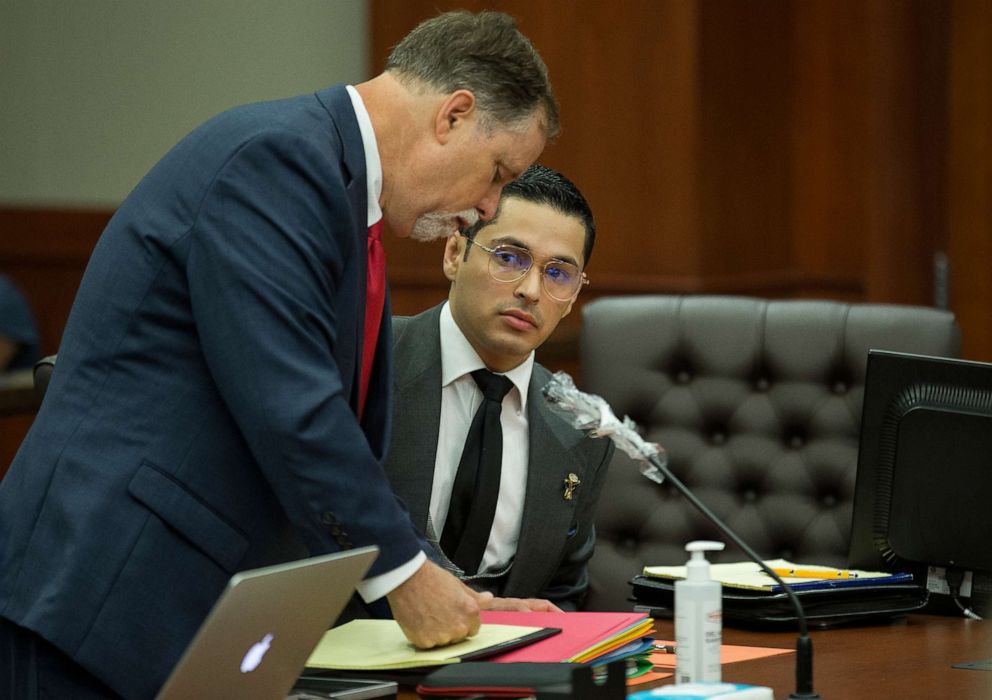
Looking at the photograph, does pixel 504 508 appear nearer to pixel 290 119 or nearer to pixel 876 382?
pixel 876 382

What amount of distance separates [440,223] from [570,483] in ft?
2.00

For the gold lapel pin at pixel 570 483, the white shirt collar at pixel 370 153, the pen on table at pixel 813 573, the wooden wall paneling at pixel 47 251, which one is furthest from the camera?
the wooden wall paneling at pixel 47 251

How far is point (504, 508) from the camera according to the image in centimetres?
226

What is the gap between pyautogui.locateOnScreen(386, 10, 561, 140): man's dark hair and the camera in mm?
1737

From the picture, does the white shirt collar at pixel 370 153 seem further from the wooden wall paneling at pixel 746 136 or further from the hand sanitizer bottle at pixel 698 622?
the wooden wall paneling at pixel 746 136


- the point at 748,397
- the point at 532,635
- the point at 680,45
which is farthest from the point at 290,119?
the point at 680,45

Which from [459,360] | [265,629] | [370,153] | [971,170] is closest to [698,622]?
[265,629]

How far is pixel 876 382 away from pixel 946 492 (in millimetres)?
200

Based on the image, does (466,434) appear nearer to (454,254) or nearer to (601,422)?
(454,254)

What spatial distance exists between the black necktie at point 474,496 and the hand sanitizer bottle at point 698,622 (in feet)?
2.51

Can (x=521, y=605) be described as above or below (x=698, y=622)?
below

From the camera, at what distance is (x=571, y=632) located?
1663mm

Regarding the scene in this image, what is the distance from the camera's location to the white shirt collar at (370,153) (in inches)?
67.0

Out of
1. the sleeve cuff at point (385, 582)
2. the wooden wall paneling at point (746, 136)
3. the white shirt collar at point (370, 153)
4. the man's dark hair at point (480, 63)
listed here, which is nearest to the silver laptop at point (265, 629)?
the sleeve cuff at point (385, 582)
